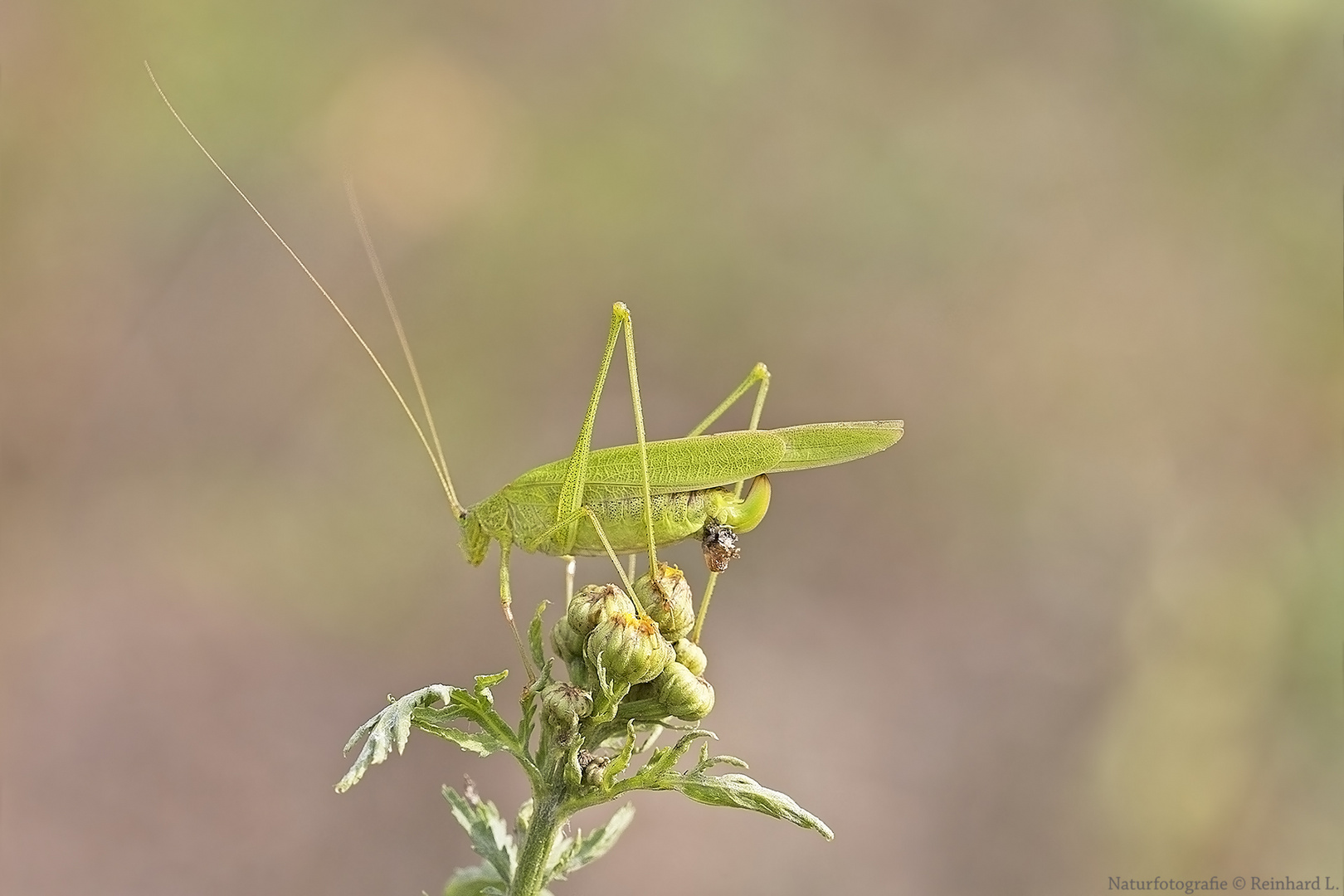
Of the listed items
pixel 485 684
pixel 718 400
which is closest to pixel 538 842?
pixel 485 684

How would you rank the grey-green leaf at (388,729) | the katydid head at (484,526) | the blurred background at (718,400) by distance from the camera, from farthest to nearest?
the blurred background at (718,400) → the katydid head at (484,526) → the grey-green leaf at (388,729)

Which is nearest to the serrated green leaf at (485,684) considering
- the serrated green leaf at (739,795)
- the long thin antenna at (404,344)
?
the serrated green leaf at (739,795)

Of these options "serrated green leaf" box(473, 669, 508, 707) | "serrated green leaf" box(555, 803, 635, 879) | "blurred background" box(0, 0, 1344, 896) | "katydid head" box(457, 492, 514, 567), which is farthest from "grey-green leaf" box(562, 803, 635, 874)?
"blurred background" box(0, 0, 1344, 896)

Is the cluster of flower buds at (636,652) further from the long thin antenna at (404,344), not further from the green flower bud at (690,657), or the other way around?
the long thin antenna at (404,344)

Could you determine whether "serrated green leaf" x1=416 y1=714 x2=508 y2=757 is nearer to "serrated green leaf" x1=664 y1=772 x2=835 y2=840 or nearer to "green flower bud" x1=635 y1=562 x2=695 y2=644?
"serrated green leaf" x1=664 y1=772 x2=835 y2=840

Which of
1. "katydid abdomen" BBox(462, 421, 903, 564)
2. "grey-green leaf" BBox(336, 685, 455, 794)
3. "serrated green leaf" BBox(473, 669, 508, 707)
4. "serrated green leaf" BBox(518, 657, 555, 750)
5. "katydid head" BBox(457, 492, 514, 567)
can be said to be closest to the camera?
"grey-green leaf" BBox(336, 685, 455, 794)

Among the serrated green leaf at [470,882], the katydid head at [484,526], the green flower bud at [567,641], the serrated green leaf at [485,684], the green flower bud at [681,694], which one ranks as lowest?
the serrated green leaf at [470,882]

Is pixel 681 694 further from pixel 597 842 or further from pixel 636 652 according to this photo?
pixel 597 842
